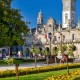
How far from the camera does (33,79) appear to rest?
65.2 feet

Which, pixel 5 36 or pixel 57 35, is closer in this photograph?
pixel 5 36

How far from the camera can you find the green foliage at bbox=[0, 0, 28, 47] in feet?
118

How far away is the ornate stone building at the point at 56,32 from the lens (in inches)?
3324

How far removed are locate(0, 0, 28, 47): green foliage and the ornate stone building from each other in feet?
127

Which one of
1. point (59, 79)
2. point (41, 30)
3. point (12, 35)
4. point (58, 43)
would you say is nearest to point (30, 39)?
point (41, 30)

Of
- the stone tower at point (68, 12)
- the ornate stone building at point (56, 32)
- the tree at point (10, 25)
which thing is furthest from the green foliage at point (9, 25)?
the stone tower at point (68, 12)

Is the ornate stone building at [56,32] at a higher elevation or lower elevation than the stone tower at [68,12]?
lower

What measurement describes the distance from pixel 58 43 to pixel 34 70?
2426 inches

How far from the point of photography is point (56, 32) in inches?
3501

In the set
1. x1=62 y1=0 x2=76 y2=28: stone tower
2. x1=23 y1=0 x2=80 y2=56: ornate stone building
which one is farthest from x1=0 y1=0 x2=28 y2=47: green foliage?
x1=62 y1=0 x2=76 y2=28: stone tower

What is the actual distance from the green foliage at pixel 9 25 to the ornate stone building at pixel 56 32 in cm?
3865

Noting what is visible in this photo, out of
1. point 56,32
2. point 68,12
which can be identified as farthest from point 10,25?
point 68,12

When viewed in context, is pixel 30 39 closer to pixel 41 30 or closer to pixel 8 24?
pixel 41 30

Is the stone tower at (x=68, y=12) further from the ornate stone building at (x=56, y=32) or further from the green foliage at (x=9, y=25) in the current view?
the green foliage at (x=9, y=25)
